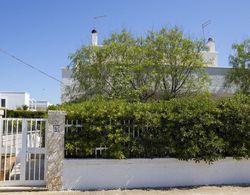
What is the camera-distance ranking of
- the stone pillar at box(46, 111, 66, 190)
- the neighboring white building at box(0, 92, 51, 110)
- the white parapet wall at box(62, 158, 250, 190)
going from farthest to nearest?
the neighboring white building at box(0, 92, 51, 110), the white parapet wall at box(62, 158, 250, 190), the stone pillar at box(46, 111, 66, 190)

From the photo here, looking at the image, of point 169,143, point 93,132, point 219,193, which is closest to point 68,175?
point 93,132

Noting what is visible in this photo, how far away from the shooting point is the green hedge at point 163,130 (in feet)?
29.0

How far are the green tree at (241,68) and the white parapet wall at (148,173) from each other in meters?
9.71

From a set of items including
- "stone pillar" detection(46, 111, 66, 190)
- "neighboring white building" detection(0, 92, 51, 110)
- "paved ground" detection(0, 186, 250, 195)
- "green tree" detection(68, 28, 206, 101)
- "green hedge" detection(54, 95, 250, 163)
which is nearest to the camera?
"paved ground" detection(0, 186, 250, 195)

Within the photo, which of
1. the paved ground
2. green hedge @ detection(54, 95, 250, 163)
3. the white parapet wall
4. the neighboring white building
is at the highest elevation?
the neighboring white building

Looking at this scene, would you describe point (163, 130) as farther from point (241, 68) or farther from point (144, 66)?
point (241, 68)

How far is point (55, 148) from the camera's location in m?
8.62

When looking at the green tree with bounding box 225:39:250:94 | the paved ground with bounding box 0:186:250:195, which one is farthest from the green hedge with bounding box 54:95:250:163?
the green tree with bounding box 225:39:250:94

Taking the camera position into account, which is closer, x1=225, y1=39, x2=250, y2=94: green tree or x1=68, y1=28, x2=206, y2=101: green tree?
x1=68, y1=28, x2=206, y2=101: green tree

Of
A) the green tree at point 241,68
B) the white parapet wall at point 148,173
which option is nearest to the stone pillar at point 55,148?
the white parapet wall at point 148,173

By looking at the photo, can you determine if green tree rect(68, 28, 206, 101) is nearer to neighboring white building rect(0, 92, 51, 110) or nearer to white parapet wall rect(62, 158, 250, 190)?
white parapet wall rect(62, 158, 250, 190)

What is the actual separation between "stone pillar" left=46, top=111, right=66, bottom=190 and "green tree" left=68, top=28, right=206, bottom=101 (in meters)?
7.26

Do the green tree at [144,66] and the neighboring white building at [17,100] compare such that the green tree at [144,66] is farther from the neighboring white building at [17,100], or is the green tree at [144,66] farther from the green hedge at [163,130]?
the neighboring white building at [17,100]

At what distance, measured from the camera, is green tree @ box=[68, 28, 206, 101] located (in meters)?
16.3
